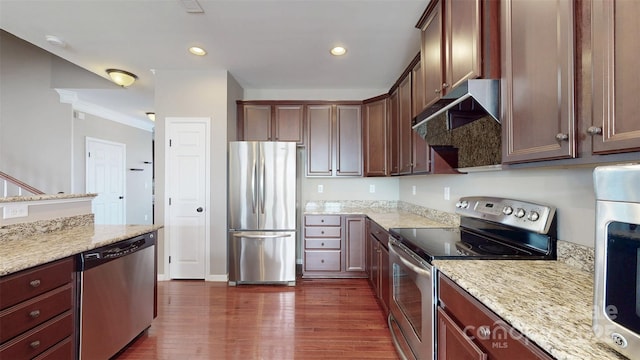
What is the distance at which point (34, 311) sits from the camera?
4.50 feet

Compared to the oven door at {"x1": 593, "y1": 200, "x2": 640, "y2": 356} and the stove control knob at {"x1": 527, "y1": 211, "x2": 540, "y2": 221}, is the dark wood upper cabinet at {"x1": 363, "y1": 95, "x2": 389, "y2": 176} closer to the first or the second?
the stove control knob at {"x1": 527, "y1": 211, "x2": 540, "y2": 221}

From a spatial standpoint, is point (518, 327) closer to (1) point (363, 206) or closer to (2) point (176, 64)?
(1) point (363, 206)

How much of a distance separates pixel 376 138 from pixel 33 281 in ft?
11.0

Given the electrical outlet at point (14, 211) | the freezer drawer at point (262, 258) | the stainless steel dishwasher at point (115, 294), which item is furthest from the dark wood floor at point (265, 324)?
the electrical outlet at point (14, 211)

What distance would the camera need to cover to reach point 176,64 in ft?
10.8

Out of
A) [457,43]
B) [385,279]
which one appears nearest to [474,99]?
[457,43]

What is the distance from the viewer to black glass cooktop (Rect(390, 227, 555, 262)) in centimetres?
138

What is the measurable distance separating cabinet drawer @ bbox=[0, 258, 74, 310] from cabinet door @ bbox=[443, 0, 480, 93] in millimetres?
2346

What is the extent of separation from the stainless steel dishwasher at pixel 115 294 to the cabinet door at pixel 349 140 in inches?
95.1

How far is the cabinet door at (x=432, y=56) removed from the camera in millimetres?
1818

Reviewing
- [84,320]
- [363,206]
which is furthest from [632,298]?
[363,206]

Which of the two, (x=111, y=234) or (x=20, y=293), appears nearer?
(x=20, y=293)

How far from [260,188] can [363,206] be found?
5.21ft

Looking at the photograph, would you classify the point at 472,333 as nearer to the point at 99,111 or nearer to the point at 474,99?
the point at 474,99
